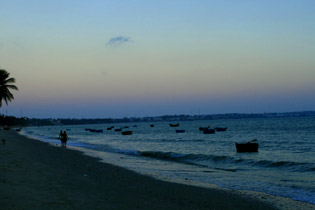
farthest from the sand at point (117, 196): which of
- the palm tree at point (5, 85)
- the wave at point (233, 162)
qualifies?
the palm tree at point (5, 85)

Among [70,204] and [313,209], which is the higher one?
[70,204]

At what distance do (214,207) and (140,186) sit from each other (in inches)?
168

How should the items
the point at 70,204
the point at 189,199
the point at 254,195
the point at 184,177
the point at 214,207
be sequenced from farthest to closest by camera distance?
1. the point at 184,177
2. the point at 254,195
3. the point at 189,199
4. the point at 214,207
5. the point at 70,204

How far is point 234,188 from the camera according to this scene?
1486 centimetres

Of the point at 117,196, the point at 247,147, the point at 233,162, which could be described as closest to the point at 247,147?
the point at 247,147

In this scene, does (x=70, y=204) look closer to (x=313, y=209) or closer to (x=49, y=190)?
(x=49, y=190)

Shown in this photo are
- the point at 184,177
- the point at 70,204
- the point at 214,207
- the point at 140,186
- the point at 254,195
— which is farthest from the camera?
the point at 184,177

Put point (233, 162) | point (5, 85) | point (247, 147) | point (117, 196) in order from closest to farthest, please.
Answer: point (117, 196) → point (233, 162) → point (247, 147) → point (5, 85)

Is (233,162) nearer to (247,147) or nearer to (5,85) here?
(247,147)

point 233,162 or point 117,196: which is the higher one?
point 117,196

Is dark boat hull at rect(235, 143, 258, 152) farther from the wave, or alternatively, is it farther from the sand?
the sand

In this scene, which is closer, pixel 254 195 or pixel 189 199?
pixel 189 199

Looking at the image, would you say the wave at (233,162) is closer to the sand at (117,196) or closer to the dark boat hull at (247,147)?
the dark boat hull at (247,147)

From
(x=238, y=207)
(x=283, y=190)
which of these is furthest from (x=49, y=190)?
(x=283, y=190)
